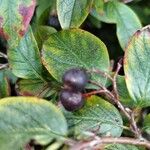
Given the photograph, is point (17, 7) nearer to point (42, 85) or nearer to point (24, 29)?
point (24, 29)

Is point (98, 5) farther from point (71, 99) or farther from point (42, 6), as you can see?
point (71, 99)

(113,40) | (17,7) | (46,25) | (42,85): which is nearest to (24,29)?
(17,7)

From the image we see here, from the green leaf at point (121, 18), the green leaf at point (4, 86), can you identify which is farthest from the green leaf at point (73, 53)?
the green leaf at point (121, 18)

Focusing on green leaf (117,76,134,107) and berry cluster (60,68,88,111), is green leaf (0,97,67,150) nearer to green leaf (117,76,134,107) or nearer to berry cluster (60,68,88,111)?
berry cluster (60,68,88,111)

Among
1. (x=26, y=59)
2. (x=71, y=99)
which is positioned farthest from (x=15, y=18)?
(x=71, y=99)

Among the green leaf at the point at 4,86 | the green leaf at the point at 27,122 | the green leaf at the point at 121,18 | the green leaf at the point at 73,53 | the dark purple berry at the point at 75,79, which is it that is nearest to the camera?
the green leaf at the point at 27,122

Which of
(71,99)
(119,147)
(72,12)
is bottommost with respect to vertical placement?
(119,147)

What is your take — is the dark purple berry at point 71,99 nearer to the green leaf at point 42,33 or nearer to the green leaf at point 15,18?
the green leaf at point 15,18
